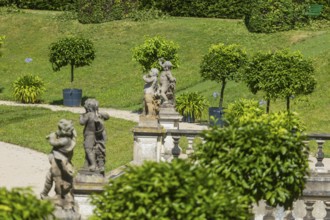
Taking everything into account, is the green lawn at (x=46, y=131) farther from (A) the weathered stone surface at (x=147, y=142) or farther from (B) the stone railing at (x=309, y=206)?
(B) the stone railing at (x=309, y=206)

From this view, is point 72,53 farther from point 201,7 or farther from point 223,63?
point 201,7

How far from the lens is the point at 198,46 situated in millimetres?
51438

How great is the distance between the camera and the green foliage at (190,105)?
38688mm

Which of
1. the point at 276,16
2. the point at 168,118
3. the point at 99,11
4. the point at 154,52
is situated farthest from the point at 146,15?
the point at 168,118

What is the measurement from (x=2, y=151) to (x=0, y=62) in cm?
2064

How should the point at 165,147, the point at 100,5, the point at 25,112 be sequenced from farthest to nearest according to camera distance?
the point at 100,5, the point at 25,112, the point at 165,147

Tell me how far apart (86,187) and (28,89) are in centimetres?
2318

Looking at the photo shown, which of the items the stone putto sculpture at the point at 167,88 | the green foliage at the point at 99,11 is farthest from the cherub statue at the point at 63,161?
the green foliage at the point at 99,11

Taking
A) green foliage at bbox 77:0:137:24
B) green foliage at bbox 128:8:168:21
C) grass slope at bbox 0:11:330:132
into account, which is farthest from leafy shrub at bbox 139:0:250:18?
green foliage at bbox 77:0:137:24

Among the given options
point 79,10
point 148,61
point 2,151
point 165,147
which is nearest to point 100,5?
point 79,10

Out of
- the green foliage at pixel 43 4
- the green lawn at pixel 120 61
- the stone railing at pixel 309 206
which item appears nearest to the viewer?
the stone railing at pixel 309 206


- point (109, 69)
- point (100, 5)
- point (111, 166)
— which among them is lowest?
point (111, 166)

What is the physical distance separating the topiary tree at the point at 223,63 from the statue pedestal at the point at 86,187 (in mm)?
19030

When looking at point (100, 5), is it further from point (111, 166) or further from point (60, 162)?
point (60, 162)
